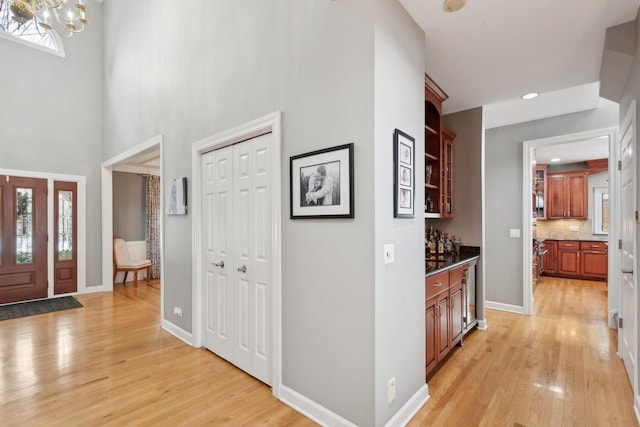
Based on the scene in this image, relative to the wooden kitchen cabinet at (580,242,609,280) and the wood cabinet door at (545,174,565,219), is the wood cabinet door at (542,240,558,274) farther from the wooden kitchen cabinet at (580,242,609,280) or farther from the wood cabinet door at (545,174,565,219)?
the wood cabinet door at (545,174,565,219)

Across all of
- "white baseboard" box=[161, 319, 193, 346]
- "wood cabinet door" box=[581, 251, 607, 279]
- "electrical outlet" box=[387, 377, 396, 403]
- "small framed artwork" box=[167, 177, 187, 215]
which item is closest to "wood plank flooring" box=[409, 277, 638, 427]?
"electrical outlet" box=[387, 377, 396, 403]

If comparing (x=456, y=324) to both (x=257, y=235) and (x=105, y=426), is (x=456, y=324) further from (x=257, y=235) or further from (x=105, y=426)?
(x=105, y=426)

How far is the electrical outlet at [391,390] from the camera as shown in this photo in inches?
74.8

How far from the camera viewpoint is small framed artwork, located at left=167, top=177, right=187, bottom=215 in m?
3.40

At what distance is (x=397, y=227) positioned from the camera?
6.65 ft

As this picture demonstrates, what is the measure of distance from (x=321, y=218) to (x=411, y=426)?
1.46m

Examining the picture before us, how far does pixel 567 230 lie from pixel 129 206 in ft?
32.9

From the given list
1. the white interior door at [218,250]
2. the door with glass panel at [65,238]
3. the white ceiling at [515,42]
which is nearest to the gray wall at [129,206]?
the door with glass panel at [65,238]

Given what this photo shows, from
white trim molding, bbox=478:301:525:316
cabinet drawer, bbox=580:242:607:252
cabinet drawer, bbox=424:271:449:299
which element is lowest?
white trim molding, bbox=478:301:525:316

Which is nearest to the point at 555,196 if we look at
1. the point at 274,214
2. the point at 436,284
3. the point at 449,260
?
the point at 449,260

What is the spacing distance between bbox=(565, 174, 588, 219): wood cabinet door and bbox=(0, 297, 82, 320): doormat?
9.96m

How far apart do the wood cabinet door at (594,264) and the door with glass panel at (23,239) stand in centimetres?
1044

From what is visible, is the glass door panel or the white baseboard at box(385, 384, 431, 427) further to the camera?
the glass door panel

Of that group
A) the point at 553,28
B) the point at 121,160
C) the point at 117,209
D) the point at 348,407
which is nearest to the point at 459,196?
the point at 553,28
